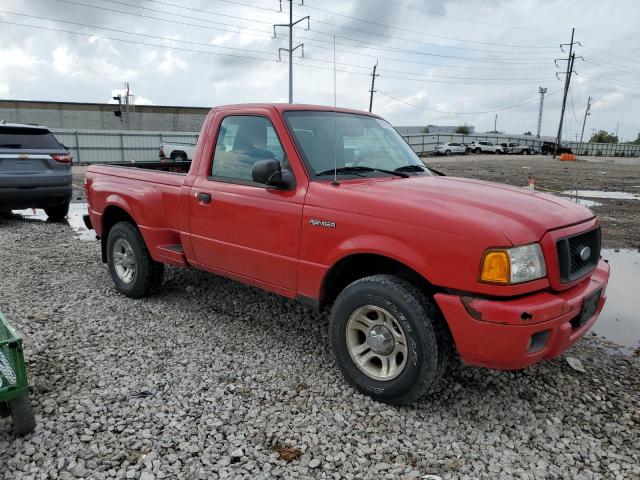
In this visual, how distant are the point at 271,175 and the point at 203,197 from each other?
1.00 meters

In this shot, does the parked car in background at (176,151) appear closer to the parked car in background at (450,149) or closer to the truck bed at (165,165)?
the truck bed at (165,165)

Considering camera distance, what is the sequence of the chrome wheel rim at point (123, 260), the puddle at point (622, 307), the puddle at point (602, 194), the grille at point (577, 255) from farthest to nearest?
the puddle at point (602, 194) → the chrome wheel rim at point (123, 260) → the puddle at point (622, 307) → the grille at point (577, 255)

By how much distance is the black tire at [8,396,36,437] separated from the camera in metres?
2.81

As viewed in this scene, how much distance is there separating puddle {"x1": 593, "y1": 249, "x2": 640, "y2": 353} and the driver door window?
3465 millimetres

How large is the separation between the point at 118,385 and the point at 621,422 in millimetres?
3350

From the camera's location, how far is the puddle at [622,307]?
15.1 feet

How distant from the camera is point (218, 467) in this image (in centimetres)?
268

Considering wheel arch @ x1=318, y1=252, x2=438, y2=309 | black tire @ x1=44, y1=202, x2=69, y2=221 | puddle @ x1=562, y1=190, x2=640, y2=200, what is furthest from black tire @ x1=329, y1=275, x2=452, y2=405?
puddle @ x1=562, y1=190, x2=640, y2=200

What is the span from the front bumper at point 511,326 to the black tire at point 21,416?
2.45 m

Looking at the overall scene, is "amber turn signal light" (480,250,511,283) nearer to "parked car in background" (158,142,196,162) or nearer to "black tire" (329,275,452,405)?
"black tire" (329,275,452,405)

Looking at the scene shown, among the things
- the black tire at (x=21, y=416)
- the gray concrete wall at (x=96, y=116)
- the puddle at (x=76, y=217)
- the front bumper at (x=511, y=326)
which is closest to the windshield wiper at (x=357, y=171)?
the front bumper at (x=511, y=326)

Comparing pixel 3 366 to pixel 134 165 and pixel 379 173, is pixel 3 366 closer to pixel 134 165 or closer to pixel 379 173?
pixel 379 173

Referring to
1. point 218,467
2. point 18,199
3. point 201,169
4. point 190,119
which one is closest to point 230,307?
point 201,169

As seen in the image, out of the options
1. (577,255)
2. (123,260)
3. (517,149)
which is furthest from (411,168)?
(517,149)
